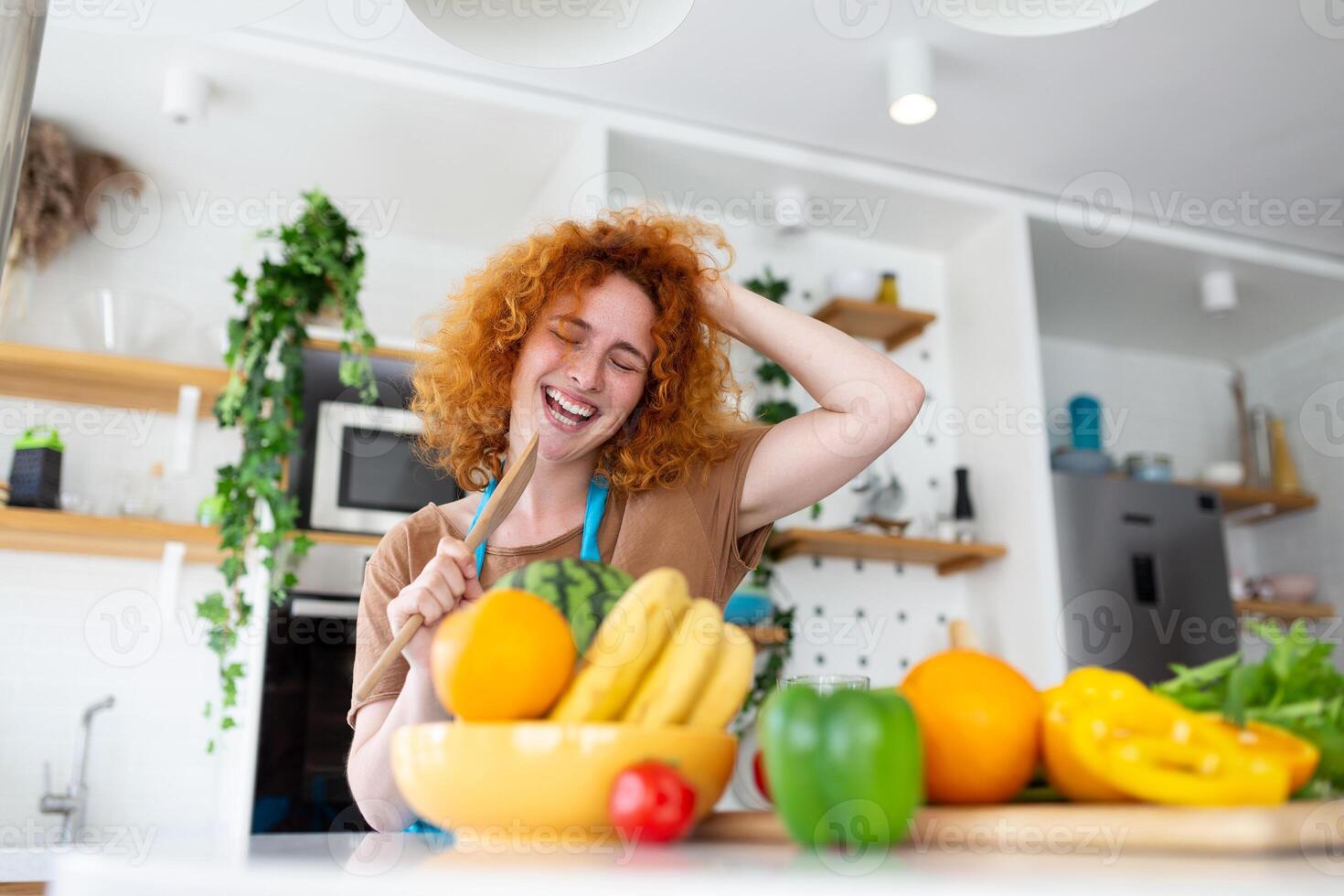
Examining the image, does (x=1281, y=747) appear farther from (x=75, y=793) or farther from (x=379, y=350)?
(x=75, y=793)

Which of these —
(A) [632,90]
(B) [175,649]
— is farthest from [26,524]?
(A) [632,90]

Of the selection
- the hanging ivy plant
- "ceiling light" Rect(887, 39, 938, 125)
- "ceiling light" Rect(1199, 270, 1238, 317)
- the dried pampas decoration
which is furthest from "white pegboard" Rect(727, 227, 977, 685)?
the dried pampas decoration

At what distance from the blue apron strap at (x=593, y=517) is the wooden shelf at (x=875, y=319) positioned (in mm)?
2189

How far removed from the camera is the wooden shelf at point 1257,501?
4.19m

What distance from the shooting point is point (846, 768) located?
48 centimetres

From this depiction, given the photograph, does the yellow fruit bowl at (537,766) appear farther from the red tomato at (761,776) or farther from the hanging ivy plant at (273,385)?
the hanging ivy plant at (273,385)

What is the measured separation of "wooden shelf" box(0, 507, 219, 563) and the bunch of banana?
241cm

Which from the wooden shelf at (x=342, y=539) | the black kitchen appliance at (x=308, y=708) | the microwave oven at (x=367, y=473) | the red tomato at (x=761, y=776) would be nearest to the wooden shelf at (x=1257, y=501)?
the microwave oven at (x=367, y=473)

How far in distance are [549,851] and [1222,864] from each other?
A: 0.28 metres

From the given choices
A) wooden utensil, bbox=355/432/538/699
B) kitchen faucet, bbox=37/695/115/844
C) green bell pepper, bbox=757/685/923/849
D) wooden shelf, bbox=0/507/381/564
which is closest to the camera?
green bell pepper, bbox=757/685/923/849

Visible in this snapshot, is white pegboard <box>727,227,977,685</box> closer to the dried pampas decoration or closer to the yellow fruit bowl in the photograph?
the dried pampas decoration

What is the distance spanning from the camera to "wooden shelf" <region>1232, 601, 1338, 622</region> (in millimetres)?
4055

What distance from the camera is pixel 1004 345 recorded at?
3639 mm

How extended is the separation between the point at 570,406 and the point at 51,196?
2433 mm
